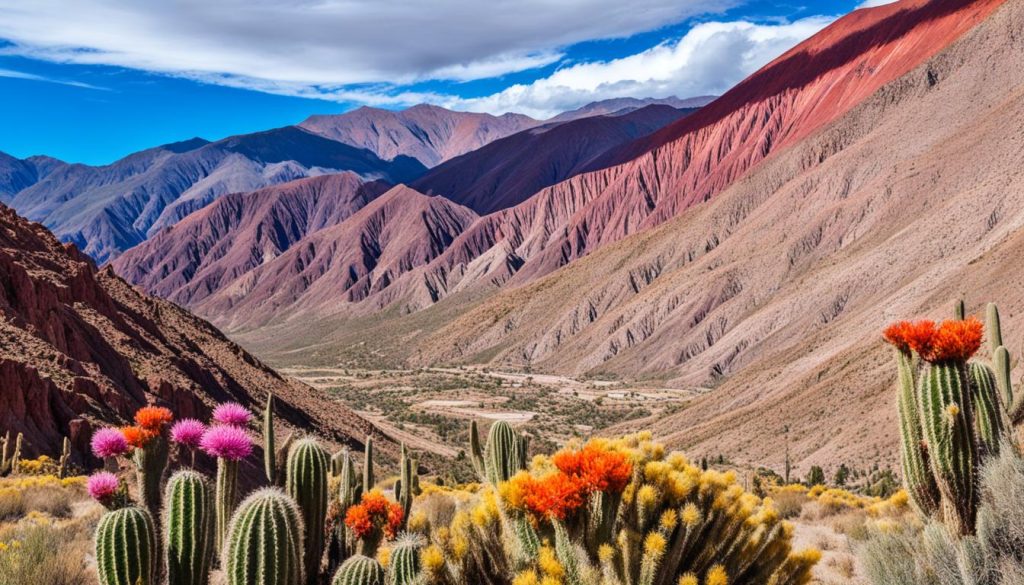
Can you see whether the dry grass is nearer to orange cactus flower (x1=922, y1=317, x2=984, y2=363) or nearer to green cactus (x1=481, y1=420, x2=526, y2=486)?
green cactus (x1=481, y1=420, x2=526, y2=486)

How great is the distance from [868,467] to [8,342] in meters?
30.2

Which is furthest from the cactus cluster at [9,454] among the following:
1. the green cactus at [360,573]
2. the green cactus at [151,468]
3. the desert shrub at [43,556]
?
the green cactus at [360,573]

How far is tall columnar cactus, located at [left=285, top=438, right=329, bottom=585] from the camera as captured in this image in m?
6.08

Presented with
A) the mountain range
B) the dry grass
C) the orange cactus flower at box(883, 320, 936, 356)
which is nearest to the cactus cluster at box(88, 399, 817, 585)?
the orange cactus flower at box(883, 320, 936, 356)

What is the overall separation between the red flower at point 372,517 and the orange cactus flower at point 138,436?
1613mm

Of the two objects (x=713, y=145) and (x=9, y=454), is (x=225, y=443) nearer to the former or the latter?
(x=9, y=454)

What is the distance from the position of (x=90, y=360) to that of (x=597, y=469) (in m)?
24.5

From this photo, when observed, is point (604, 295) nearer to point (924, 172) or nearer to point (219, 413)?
point (924, 172)

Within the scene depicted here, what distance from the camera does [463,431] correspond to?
5550cm

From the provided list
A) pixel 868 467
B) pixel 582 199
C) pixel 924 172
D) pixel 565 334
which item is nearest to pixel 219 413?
pixel 868 467

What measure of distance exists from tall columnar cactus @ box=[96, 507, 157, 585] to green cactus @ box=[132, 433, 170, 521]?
0.98m

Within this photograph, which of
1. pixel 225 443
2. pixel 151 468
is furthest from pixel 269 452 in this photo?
pixel 225 443

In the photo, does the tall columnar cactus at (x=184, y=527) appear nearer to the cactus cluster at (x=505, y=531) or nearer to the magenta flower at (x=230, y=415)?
the cactus cluster at (x=505, y=531)

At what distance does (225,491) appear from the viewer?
5.77 meters
